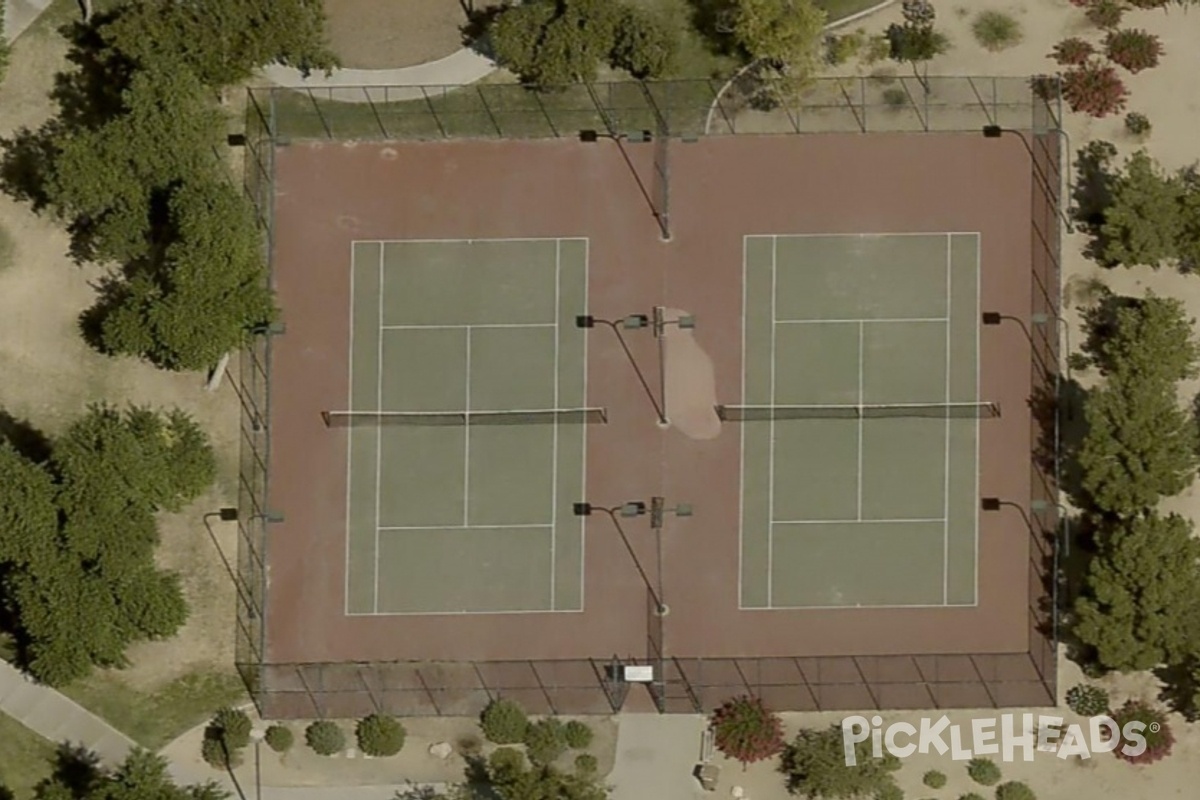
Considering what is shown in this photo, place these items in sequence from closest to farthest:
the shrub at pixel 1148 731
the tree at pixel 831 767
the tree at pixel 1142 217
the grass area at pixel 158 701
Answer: the tree at pixel 1142 217 → the tree at pixel 831 767 → the shrub at pixel 1148 731 → the grass area at pixel 158 701

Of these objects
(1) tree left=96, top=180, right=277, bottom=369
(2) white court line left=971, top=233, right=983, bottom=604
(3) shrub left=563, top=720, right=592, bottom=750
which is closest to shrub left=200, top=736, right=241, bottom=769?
(3) shrub left=563, top=720, right=592, bottom=750

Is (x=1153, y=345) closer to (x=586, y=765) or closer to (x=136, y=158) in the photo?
(x=586, y=765)

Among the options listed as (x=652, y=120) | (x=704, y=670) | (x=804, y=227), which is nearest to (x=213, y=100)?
(x=652, y=120)

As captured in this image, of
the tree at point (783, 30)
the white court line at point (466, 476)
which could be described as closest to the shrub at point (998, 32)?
the tree at point (783, 30)

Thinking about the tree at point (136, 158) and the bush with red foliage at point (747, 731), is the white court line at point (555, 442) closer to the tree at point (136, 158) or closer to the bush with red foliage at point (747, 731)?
the bush with red foliage at point (747, 731)

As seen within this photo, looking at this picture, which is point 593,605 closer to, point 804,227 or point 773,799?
point 773,799

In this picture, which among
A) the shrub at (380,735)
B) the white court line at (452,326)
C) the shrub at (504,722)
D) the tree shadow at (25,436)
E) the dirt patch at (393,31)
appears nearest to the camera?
the shrub at (504,722)
